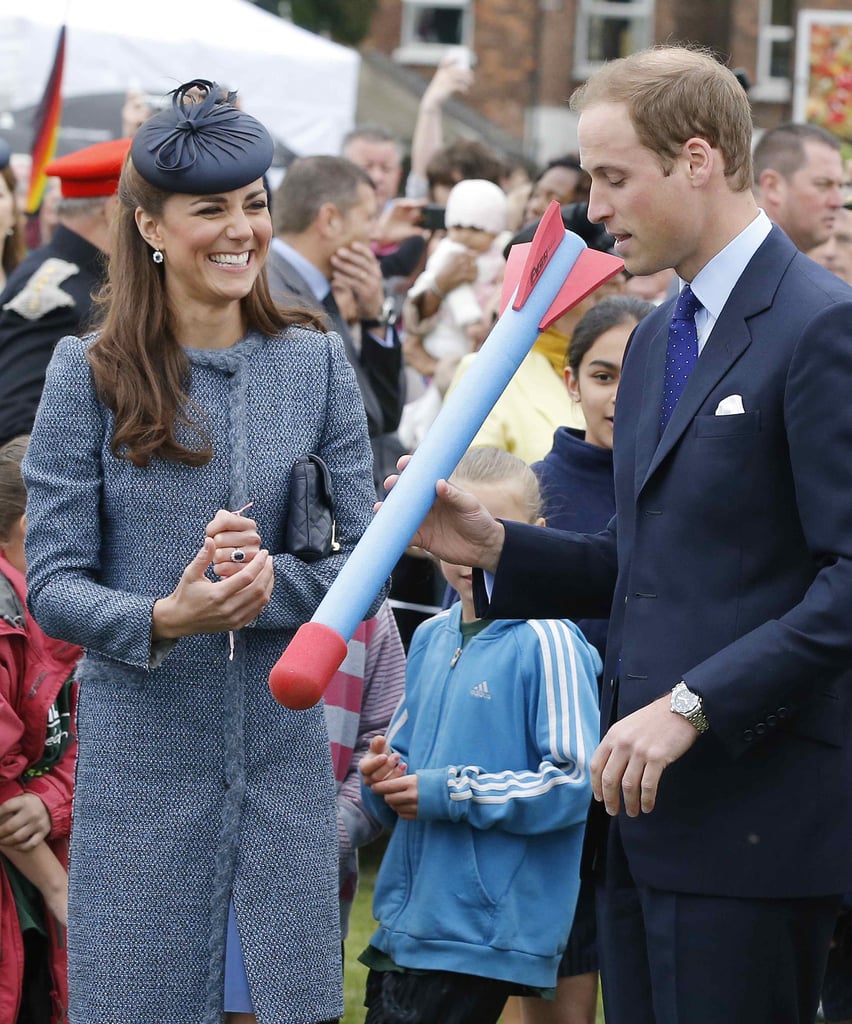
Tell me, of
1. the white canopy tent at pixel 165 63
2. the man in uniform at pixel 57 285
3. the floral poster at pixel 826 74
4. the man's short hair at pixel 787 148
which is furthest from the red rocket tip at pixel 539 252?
the floral poster at pixel 826 74

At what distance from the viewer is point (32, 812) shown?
3.59 meters

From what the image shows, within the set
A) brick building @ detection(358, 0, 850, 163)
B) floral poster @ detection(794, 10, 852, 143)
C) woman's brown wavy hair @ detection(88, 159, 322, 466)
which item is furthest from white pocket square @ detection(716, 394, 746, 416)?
brick building @ detection(358, 0, 850, 163)

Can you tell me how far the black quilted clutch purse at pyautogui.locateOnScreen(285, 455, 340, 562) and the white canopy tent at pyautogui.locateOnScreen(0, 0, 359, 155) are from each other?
26.6 ft

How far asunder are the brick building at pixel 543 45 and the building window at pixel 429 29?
0.7 inches

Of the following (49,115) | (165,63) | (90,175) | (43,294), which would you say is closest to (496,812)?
(43,294)

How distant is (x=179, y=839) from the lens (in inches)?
114

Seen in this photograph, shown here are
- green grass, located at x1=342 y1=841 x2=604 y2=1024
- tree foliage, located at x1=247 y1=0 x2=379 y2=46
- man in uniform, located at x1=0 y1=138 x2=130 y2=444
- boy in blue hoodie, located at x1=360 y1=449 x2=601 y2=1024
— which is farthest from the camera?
tree foliage, located at x1=247 y1=0 x2=379 y2=46

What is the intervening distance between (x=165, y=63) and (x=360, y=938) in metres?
7.59

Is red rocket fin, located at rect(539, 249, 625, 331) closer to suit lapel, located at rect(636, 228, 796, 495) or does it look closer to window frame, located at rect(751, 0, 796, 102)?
suit lapel, located at rect(636, 228, 796, 495)

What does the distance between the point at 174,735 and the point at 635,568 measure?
912 millimetres

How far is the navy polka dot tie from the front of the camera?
8.58 ft

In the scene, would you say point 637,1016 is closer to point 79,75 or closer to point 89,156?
point 89,156

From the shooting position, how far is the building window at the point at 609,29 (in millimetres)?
26875

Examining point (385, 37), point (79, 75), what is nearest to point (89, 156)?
point (79, 75)
